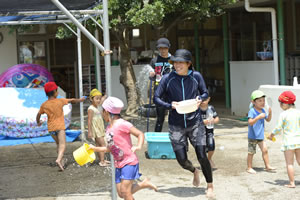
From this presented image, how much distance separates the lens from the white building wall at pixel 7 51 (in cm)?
1617

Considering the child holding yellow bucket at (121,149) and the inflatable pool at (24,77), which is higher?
the inflatable pool at (24,77)

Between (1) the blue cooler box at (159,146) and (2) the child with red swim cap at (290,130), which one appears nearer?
(2) the child with red swim cap at (290,130)

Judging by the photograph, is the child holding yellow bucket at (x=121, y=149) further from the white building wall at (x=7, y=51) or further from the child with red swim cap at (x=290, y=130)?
the white building wall at (x=7, y=51)

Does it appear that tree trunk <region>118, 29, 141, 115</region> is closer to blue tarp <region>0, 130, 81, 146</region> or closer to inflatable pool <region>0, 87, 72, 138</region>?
inflatable pool <region>0, 87, 72, 138</region>

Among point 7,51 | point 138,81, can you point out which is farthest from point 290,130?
point 7,51

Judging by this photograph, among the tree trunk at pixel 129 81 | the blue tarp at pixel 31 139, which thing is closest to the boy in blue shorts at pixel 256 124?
the blue tarp at pixel 31 139

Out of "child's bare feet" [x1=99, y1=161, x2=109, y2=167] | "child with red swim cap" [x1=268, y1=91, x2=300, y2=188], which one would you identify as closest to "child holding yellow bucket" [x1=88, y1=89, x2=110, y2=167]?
"child's bare feet" [x1=99, y1=161, x2=109, y2=167]

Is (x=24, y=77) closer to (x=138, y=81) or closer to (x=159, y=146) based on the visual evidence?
(x=138, y=81)

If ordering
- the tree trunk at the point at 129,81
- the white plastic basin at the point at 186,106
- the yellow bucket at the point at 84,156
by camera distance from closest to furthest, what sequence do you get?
1. the yellow bucket at the point at 84,156
2. the white plastic basin at the point at 186,106
3. the tree trunk at the point at 129,81

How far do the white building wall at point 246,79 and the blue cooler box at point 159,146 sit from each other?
15.6ft

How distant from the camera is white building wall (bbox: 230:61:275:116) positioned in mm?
12023

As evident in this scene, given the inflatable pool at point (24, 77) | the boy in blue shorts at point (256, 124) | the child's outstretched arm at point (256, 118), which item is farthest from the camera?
the inflatable pool at point (24, 77)

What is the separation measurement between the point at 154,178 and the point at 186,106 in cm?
154

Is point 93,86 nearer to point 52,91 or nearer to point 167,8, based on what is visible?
point 167,8
